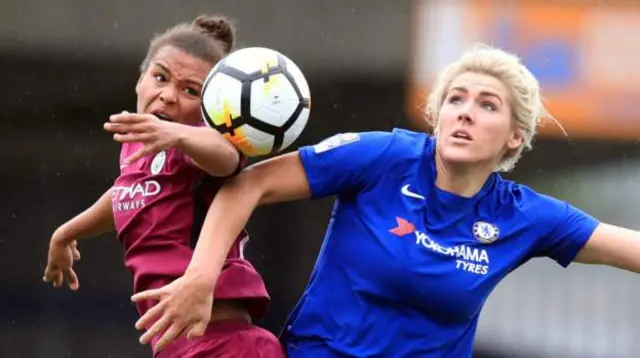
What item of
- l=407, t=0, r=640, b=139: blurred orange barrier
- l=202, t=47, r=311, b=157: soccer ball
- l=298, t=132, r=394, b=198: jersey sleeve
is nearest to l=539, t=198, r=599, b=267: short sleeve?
l=298, t=132, r=394, b=198: jersey sleeve

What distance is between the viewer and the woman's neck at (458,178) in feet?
11.5

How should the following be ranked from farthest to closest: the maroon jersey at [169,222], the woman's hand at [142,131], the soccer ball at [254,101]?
the maroon jersey at [169,222], the soccer ball at [254,101], the woman's hand at [142,131]

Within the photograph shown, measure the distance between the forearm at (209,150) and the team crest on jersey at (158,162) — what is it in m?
0.21

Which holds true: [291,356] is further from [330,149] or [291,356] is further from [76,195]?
[76,195]

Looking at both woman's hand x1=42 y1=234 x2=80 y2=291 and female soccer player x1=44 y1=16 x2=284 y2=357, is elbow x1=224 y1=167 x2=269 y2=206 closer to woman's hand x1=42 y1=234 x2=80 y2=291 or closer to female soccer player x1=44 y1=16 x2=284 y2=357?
female soccer player x1=44 y1=16 x2=284 y2=357

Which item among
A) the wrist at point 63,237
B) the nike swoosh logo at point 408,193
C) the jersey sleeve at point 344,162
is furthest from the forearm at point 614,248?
the wrist at point 63,237

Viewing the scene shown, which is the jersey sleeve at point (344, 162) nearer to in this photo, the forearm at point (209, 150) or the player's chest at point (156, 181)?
the forearm at point (209, 150)

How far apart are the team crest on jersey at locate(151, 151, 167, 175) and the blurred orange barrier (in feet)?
10.2

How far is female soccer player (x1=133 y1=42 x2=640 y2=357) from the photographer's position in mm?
3414

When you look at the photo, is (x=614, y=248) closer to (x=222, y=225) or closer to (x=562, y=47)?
(x=222, y=225)

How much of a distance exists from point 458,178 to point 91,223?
1.15m

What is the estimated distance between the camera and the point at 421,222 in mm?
3467

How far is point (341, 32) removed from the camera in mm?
6617

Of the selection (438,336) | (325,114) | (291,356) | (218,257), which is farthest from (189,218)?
(325,114)
